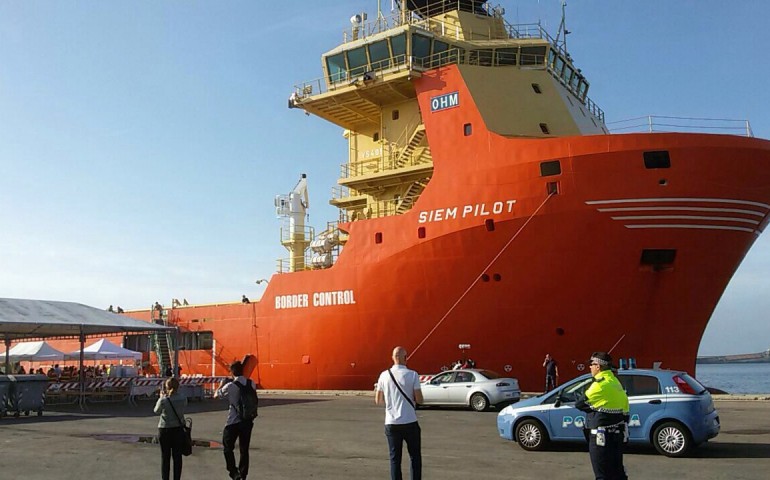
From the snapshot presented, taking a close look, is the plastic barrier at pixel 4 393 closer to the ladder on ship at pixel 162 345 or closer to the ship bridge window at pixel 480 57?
the ladder on ship at pixel 162 345

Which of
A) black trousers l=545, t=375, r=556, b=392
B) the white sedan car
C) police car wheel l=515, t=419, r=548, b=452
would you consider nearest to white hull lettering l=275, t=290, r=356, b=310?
the white sedan car

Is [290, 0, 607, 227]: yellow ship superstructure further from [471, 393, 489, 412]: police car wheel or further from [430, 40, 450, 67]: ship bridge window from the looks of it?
[471, 393, 489, 412]: police car wheel

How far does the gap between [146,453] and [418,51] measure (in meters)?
16.0

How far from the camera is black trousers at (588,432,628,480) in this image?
238 inches

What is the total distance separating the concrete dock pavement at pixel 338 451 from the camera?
28.2 feet

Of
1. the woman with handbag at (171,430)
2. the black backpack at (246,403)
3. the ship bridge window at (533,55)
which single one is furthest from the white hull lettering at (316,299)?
the woman with handbag at (171,430)

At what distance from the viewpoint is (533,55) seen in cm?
2228

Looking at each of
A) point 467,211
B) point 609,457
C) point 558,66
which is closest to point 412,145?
point 467,211

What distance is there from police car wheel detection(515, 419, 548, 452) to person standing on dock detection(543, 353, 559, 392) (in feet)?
23.8

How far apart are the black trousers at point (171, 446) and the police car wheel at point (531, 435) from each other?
17.2 ft

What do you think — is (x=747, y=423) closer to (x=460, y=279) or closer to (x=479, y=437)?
(x=479, y=437)

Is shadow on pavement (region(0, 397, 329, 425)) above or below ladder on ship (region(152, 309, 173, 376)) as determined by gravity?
below

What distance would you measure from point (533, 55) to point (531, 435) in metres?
A: 15.2

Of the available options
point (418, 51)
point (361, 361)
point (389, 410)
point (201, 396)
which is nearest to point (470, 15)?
point (418, 51)
